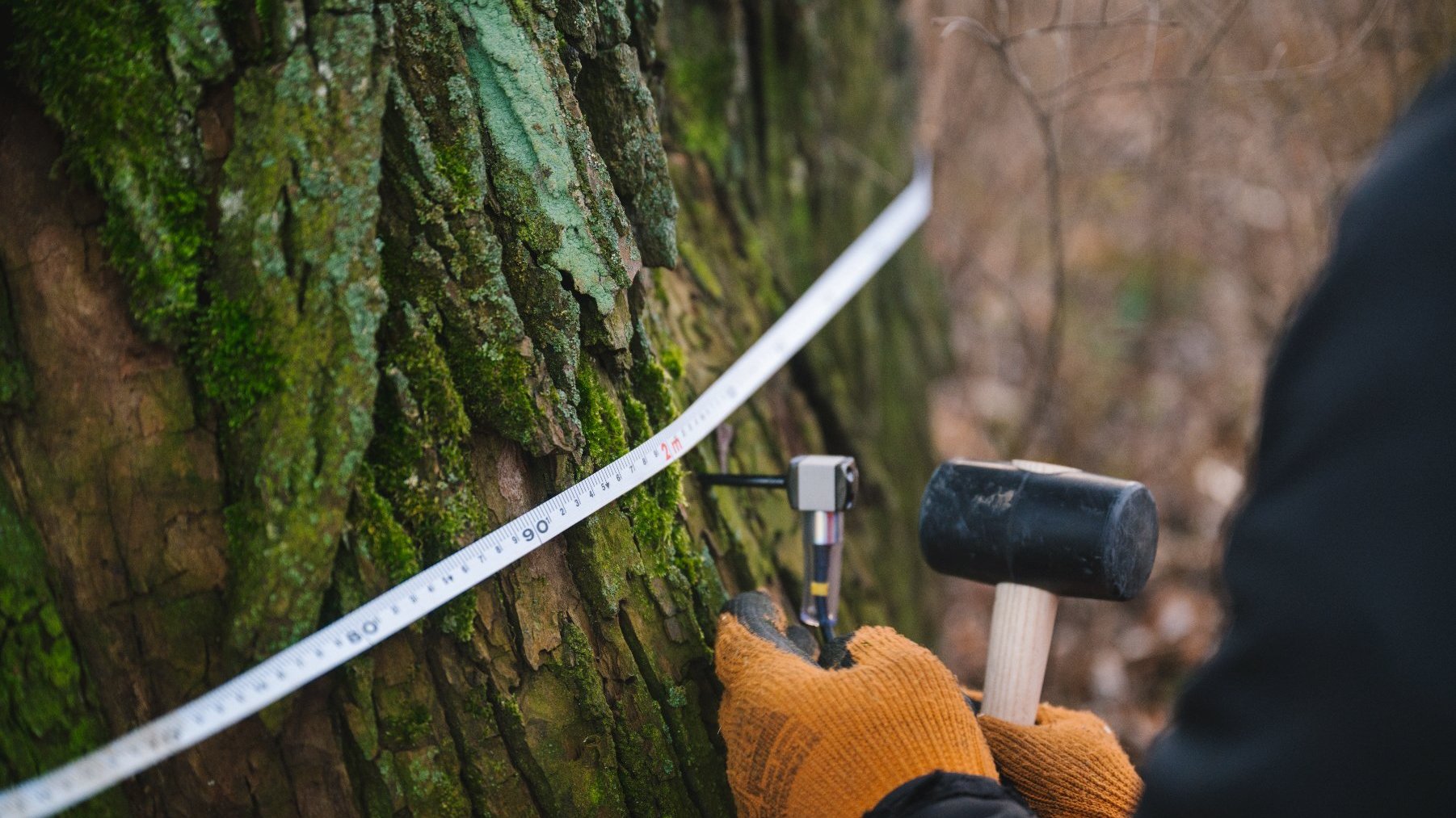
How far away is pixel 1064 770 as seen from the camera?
153cm

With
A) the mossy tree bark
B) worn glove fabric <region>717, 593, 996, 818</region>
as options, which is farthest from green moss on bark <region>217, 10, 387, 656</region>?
worn glove fabric <region>717, 593, 996, 818</region>

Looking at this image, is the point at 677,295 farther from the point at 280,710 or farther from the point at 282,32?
the point at 280,710

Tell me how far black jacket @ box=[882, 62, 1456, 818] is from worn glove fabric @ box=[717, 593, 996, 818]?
0.46 meters

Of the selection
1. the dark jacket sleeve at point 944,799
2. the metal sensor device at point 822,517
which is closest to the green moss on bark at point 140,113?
the metal sensor device at point 822,517

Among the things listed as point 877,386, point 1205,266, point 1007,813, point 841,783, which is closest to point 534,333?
point 841,783

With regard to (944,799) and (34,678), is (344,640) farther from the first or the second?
(944,799)

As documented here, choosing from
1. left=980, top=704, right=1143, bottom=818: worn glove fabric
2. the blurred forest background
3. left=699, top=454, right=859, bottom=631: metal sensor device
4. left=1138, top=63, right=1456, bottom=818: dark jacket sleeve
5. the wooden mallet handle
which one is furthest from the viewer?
the blurred forest background

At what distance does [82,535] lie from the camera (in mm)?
1314

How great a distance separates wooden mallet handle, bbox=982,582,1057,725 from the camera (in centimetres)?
165

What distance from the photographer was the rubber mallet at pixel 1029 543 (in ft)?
5.06

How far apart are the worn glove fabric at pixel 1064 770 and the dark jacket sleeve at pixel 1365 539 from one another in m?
0.60

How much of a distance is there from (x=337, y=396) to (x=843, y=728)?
2.89 ft

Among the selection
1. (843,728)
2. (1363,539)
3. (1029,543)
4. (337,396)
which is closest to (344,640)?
(337,396)

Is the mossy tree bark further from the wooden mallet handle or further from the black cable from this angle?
the wooden mallet handle
